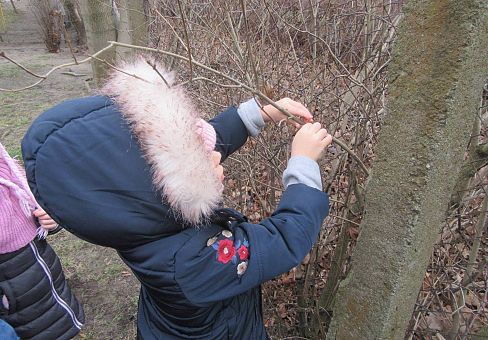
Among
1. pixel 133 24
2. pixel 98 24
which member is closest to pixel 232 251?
pixel 98 24

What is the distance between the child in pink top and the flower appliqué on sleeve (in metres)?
1.15

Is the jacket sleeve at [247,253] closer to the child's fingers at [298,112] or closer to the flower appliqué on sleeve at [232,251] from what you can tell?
the flower appliqué on sleeve at [232,251]

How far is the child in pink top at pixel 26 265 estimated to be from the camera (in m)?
1.82

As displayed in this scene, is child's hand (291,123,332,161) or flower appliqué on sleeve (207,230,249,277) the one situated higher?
child's hand (291,123,332,161)

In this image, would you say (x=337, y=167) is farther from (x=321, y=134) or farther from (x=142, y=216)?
(x=142, y=216)

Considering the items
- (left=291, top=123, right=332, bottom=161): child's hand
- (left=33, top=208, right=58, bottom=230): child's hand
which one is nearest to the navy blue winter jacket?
(left=291, top=123, right=332, bottom=161): child's hand

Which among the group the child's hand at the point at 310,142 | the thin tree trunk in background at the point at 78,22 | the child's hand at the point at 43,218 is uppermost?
the child's hand at the point at 310,142

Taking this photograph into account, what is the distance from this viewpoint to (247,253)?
1.10m

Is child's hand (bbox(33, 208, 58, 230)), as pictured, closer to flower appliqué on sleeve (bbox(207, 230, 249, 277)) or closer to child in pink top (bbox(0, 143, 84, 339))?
child in pink top (bbox(0, 143, 84, 339))

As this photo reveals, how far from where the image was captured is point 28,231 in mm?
1896

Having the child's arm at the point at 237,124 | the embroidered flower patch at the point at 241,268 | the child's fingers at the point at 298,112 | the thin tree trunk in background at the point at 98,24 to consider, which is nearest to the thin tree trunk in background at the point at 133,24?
the thin tree trunk in background at the point at 98,24

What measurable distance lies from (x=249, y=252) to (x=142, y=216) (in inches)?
12.0

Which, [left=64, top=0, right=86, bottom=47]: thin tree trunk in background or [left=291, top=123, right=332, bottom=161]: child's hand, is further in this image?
[left=64, top=0, right=86, bottom=47]: thin tree trunk in background

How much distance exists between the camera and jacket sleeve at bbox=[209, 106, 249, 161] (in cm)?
153
